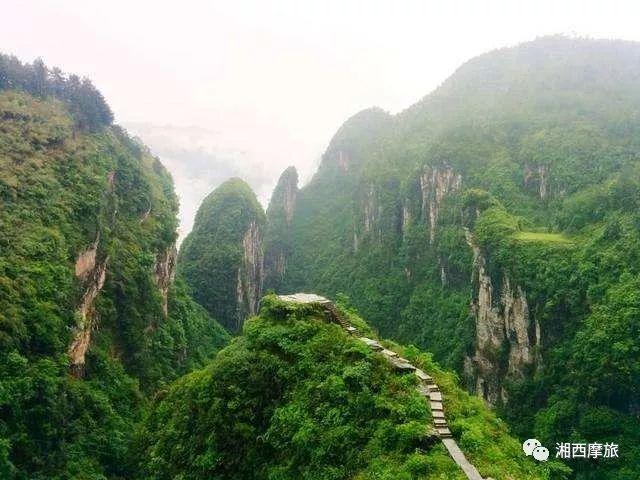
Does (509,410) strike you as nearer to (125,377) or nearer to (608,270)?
(608,270)

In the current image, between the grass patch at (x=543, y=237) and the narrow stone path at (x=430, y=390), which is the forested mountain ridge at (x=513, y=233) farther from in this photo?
the narrow stone path at (x=430, y=390)

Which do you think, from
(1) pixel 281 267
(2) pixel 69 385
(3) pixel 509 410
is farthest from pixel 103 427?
(1) pixel 281 267

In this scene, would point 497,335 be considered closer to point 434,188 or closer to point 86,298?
point 86,298

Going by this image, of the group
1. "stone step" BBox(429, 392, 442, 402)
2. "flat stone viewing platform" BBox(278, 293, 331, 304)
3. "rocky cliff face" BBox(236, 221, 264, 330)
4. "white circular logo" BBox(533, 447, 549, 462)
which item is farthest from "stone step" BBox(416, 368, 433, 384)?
"rocky cliff face" BBox(236, 221, 264, 330)

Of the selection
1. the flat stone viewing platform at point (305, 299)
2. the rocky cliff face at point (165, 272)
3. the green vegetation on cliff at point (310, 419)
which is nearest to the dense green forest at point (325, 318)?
the green vegetation on cliff at point (310, 419)

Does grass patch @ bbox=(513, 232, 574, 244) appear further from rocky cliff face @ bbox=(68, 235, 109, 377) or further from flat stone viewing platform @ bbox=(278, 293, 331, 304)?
rocky cliff face @ bbox=(68, 235, 109, 377)

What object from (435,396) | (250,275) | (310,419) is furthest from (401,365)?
(250,275)
